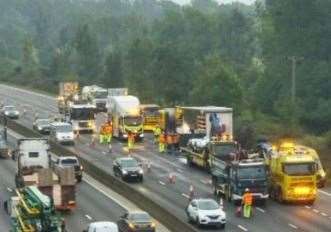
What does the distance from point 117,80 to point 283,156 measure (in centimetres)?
10295

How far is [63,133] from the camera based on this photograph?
8131 cm

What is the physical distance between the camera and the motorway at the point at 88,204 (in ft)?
160

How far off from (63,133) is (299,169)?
108ft

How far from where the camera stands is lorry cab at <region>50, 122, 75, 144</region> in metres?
81.0

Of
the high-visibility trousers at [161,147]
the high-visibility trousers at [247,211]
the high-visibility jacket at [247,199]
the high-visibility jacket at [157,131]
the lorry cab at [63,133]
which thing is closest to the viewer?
the high-visibility jacket at [247,199]

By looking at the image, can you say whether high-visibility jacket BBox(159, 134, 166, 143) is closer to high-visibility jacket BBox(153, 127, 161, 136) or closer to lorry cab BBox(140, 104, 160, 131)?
high-visibility jacket BBox(153, 127, 161, 136)

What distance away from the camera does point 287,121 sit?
281ft

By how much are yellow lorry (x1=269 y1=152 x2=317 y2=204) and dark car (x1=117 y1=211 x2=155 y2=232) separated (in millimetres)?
11896

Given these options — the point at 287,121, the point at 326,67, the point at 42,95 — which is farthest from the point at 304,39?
the point at 42,95

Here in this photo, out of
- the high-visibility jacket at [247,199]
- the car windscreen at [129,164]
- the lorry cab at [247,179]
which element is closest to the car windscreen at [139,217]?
the high-visibility jacket at [247,199]

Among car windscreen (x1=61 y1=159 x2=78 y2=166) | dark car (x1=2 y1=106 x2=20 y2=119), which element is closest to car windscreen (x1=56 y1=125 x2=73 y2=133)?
car windscreen (x1=61 y1=159 x2=78 y2=166)

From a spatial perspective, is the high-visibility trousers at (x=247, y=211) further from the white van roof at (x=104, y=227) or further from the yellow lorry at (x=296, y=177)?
the white van roof at (x=104, y=227)

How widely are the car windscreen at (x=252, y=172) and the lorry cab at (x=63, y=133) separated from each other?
3187cm

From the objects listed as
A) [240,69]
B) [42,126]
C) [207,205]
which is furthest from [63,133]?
[240,69]
